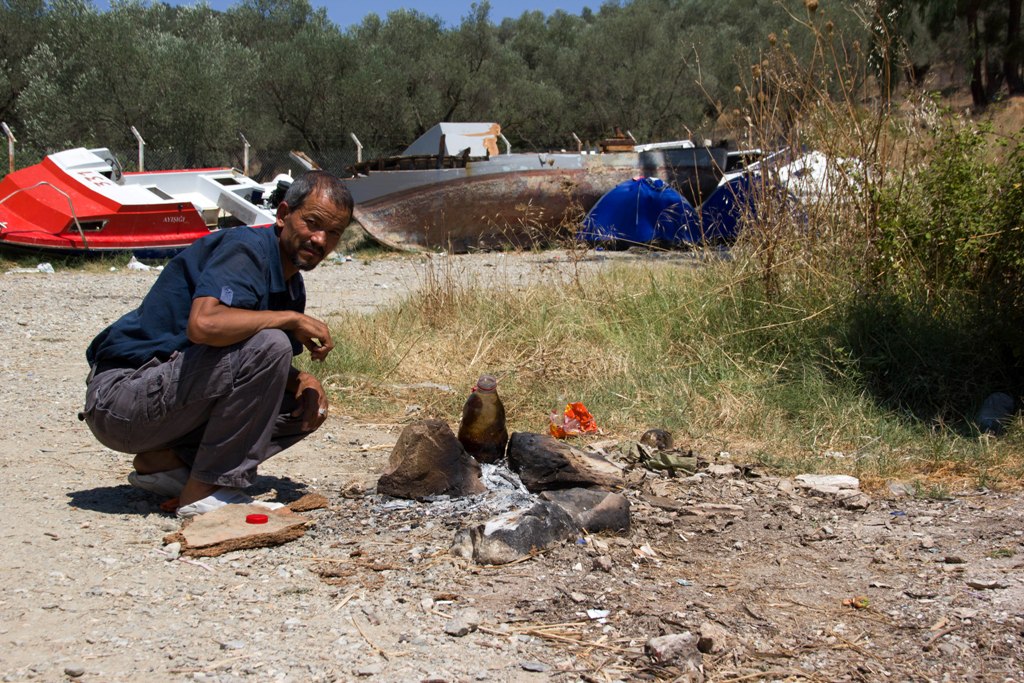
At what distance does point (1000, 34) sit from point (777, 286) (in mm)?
22621

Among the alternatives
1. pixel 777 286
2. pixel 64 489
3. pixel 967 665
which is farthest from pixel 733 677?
pixel 777 286

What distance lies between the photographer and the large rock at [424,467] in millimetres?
3934

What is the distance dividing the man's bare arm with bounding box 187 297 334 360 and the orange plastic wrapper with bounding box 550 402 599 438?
1.83m

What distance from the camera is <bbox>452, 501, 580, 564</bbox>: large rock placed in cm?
329

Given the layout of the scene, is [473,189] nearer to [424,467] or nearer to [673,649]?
[424,467]

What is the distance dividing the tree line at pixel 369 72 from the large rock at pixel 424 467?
39.3 feet

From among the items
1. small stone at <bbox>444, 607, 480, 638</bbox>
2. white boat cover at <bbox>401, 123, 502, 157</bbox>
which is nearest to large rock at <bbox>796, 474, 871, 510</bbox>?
small stone at <bbox>444, 607, 480, 638</bbox>

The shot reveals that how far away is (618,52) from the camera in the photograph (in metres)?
32.8

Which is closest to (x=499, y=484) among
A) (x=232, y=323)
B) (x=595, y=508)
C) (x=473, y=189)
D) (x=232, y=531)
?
(x=595, y=508)

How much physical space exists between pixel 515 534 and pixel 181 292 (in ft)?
4.73

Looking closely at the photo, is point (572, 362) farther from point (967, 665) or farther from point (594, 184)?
point (594, 184)

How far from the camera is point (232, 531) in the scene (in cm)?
337

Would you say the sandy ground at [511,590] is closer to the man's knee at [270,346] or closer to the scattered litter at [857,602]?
the scattered litter at [857,602]

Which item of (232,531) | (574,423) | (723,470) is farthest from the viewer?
(574,423)
